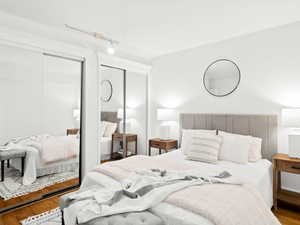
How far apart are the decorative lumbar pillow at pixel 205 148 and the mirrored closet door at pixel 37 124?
1926 mm

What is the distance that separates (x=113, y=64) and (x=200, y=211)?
10.2 feet

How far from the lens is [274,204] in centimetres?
254

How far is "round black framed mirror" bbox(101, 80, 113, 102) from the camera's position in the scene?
360cm

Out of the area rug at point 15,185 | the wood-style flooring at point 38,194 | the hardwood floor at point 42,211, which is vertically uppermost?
the area rug at point 15,185

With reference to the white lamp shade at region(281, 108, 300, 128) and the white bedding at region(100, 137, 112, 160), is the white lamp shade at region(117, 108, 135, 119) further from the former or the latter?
the white lamp shade at region(281, 108, 300, 128)

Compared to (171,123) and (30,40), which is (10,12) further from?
(171,123)

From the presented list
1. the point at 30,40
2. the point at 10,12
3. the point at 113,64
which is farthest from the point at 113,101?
the point at 10,12

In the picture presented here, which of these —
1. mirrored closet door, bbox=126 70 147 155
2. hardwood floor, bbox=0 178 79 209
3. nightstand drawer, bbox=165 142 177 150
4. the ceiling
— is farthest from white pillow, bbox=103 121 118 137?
the ceiling

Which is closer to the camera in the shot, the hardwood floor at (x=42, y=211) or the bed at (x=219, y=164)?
the bed at (x=219, y=164)

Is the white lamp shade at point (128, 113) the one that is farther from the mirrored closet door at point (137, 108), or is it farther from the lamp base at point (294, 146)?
the lamp base at point (294, 146)

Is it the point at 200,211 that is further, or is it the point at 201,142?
the point at 201,142

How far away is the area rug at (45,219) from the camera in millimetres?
2197

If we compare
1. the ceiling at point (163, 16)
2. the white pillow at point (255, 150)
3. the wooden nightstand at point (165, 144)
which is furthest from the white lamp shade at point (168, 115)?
the white pillow at point (255, 150)

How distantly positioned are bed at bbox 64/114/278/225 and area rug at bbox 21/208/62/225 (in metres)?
0.49
